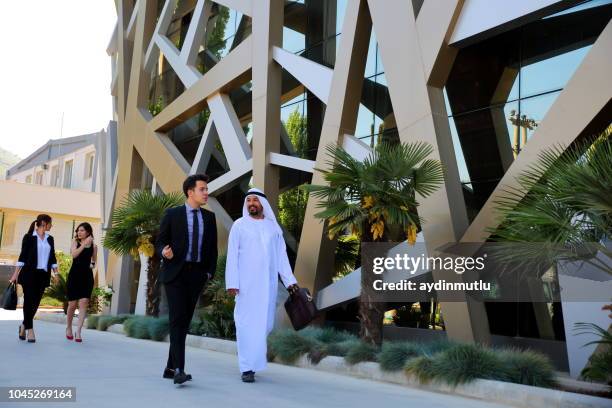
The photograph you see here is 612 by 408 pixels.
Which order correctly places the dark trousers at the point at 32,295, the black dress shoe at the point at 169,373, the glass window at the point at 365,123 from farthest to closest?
the glass window at the point at 365,123
the dark trousers at the point at 32,295
the black dress shoe at the point at 169,373

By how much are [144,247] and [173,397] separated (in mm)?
10929

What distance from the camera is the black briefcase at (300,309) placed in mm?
7371

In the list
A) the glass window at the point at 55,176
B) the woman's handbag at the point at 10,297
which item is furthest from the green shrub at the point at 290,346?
the glass window at the point at 55,176

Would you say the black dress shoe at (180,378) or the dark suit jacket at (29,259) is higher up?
the dark suit jacket at (29,259)

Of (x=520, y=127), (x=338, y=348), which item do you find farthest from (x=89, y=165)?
(x=338, y=348)

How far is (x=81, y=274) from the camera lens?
37.8 feet

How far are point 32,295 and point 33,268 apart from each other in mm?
436

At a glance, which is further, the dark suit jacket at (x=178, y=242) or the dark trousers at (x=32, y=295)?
the dark trousers at (x=32, y=295)

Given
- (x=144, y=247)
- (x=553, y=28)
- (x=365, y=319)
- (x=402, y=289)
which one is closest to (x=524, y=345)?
(x=402, y=289)

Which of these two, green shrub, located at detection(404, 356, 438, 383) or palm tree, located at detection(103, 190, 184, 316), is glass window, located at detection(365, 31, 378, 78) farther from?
green shrub, located at detection(404, 356, 438, 383)

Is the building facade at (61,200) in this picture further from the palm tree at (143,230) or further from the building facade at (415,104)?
the building facade at (415,104)

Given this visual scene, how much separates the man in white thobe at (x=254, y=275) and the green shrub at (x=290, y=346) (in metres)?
1.59

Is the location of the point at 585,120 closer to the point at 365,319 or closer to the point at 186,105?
the point at 365,319

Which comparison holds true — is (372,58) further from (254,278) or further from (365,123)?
(254,278)
